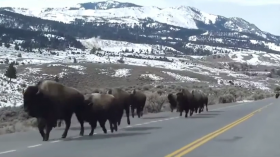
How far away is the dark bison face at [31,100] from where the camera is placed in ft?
56.6

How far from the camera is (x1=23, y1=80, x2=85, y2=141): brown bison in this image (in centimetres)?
1731

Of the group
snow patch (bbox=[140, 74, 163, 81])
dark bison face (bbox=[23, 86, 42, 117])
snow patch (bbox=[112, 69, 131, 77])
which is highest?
dark bison face (bbox=[23, 86, 42, 117])

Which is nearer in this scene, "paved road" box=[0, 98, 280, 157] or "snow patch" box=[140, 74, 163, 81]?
"paved road" box=[0, 98, 280, 157]

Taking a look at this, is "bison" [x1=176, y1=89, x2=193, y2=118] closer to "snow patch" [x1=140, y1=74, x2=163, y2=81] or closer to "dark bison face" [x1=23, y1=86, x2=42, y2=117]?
"dark bison face" [x1=23, y1=86, x2=42, y2=117]

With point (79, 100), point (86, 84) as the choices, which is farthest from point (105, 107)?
point (86, 84)

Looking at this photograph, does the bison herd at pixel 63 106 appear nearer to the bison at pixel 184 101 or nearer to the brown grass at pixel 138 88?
the brown grass at pixel 138 88

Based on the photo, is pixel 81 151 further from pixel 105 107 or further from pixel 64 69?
pixel 64 69

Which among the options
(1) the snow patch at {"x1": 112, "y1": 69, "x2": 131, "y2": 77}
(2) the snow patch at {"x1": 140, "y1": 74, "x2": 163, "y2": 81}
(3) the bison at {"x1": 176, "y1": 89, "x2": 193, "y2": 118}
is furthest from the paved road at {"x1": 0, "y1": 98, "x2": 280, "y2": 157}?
(2) the snow patch at {"x1": 140, "y1": 74, "x2": 163, "y2": 81}

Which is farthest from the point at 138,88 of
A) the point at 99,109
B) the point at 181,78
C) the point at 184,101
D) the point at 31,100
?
the point at 181,78

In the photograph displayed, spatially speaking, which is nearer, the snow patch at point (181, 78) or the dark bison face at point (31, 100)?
the dark bison face at point (31, 100)

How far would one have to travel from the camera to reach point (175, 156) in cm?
1356

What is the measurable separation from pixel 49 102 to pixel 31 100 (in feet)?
2.03

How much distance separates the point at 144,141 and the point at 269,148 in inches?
155

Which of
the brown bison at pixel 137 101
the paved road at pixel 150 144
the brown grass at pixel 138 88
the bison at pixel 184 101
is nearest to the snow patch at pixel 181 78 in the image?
the brown grass at pixel 138 88
